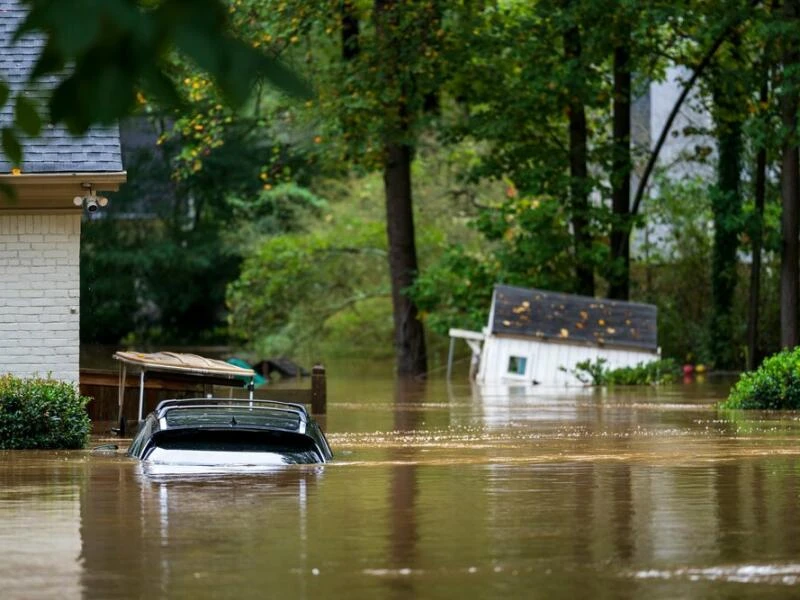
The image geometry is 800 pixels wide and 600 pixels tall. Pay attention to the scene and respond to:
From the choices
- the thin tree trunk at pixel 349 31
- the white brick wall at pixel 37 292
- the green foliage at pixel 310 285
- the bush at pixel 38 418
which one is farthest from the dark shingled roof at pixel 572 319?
the bush at pixel 38 418

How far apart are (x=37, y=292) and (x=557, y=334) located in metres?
20.8

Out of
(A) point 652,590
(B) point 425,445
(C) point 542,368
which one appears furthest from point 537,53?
(A) point 652,590

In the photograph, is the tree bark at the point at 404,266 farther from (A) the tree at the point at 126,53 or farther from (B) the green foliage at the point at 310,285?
(A) the tree at the point at 126,53

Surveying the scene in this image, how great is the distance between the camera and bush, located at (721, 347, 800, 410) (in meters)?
26.1

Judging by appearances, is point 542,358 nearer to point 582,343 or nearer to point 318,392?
point 582,343

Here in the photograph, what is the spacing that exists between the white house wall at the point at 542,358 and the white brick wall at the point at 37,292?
2071 cm

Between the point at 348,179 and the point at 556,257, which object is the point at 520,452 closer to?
the point at 556,257

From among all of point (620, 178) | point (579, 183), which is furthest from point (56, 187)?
point (620, 178)

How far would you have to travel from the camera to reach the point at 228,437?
15.8m

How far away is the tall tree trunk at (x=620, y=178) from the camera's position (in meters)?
41.6

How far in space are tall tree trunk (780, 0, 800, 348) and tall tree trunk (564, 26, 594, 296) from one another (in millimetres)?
6936

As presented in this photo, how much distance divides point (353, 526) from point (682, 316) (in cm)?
3535

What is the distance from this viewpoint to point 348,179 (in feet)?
200

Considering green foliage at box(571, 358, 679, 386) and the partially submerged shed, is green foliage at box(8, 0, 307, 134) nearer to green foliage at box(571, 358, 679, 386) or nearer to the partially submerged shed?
green foliage at box(571, 358, 679, 386)
